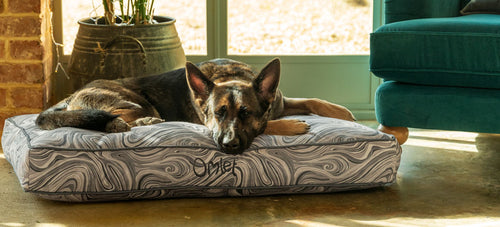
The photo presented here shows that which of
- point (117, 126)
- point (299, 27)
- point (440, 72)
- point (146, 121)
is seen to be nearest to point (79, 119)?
point (117, 126)

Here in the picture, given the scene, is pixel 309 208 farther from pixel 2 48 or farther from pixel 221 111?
pixel 2 48

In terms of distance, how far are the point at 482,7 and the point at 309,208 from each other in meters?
1.78

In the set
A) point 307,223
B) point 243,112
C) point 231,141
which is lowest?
point 307,223

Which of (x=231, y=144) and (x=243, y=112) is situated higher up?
(x=243, y=112)

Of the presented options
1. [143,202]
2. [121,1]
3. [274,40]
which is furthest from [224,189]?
[274,40]

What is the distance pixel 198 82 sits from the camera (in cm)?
327

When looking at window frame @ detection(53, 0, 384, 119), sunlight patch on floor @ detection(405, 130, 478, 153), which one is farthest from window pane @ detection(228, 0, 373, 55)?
sunlight patch on floor @ detection(405, 130, 478, 153)

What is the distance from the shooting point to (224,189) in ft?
9.85

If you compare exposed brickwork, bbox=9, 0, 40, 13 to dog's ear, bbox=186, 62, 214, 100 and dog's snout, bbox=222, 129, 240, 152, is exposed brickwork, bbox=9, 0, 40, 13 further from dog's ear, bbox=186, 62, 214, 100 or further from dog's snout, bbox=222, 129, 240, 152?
dog's snout, bbox=222, 129, 240, 152

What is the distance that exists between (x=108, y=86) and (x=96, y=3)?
1354 millimetres

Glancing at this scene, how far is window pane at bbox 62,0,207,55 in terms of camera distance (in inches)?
189

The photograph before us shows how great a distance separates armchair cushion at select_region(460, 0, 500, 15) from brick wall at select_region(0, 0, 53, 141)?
101 inches

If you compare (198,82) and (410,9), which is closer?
(198,82)

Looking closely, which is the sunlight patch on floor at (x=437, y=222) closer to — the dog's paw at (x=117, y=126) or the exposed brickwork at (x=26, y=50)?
the dog's paw at (x=117, y=126)
